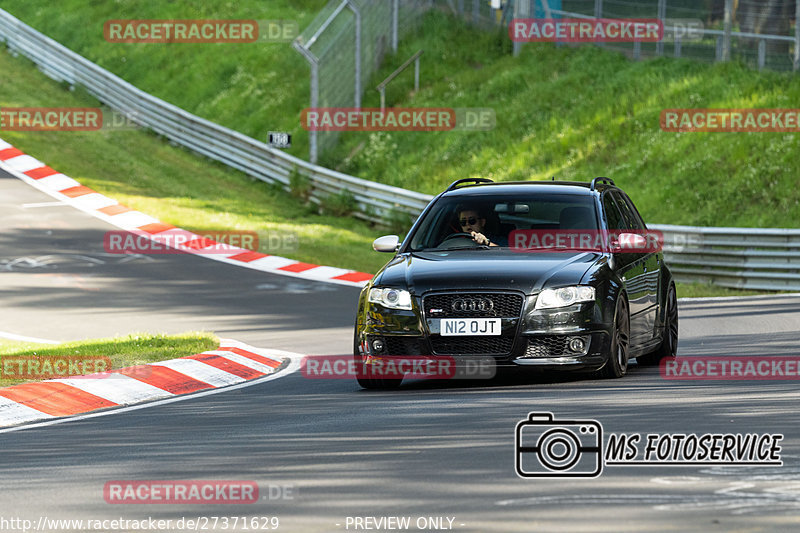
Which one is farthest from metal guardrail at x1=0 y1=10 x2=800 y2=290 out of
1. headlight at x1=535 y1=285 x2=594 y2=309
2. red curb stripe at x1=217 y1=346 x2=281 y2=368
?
headlight at x1=535 y1=285 x2=594 y2=309

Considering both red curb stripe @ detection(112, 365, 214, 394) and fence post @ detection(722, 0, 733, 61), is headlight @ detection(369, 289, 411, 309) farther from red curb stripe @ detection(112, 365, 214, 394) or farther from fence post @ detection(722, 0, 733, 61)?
fence post @ detection(722, 0, 733, 61)

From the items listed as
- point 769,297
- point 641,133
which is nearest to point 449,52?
point 641,133

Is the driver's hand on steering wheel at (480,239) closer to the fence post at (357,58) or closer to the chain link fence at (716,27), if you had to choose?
the chain link fence at (716,27)

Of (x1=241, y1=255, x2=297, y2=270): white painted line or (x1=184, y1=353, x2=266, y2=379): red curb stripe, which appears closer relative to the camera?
(x1=184, y1=353, x2=266, y2=379): red curb stripe

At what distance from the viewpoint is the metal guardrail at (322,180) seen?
74.3ft

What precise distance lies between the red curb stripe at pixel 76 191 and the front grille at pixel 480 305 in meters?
20.0

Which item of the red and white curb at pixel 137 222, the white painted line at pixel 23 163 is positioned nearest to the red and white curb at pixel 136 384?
the red and white curb at pixel 137 222

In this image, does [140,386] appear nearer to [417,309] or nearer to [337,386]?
[337,386]

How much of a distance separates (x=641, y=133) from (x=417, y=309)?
20.7 m

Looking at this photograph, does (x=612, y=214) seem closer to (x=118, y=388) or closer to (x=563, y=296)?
(x=563, y=296)

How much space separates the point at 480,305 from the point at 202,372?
3.09 m

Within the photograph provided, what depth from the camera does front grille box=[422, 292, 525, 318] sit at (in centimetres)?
1046

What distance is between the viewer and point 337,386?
11648 mm

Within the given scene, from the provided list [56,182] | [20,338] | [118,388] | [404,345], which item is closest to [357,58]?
[56,182]
